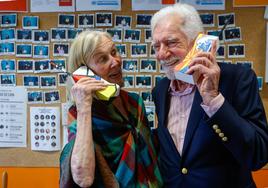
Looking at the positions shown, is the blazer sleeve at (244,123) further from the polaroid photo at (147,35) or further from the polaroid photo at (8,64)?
the polaroid photo at (8,64)

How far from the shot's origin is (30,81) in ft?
5.09

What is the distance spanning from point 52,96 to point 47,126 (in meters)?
0.14

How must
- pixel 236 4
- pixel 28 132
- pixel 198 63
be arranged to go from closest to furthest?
pixel 198 63 → pixel 236 4 → pixel 28 132

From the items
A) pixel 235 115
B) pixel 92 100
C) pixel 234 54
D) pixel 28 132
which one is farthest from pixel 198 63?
pixel 28 132

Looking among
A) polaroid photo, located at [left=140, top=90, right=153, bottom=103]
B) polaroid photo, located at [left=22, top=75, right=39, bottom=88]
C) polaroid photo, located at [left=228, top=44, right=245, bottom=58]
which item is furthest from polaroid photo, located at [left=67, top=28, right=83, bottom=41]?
polaroid photo, located at [left=228, top=44, right=245, bottom=58]

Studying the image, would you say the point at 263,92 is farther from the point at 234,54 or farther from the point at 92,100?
the point at 92,100

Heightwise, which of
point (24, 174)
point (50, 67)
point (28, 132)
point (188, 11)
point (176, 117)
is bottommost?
point (24, 174)

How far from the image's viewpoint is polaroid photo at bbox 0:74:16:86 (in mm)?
1562

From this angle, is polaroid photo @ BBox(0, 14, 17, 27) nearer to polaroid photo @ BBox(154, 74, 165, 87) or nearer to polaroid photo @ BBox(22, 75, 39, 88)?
polaroid photo @ BBox(22, 75, 39, 88)

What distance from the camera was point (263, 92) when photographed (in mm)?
1476

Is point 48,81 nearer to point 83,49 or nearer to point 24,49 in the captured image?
point 24,49

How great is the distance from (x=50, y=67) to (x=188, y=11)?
778 mm

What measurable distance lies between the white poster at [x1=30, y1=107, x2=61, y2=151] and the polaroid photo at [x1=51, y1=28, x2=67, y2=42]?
316 mm

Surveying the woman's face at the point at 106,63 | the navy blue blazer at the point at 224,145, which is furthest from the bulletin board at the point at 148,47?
the navy blue blazer at the point at 224,145
